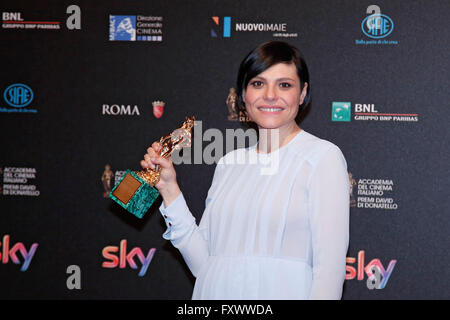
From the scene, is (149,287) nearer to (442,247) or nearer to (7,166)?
(7,166)

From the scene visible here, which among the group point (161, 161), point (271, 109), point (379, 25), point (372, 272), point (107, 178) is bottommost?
point (372, 272)

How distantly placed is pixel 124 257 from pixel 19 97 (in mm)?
1156

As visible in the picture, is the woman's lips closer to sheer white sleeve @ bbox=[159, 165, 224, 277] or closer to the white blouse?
the white blouse

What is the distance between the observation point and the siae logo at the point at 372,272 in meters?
2.69

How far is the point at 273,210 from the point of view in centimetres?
155

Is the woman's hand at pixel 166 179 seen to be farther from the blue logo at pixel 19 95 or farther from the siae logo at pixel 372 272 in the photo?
the blue logo at pixel 19 95

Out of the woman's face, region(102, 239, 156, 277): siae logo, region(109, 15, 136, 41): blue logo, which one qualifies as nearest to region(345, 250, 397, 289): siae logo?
region(102, 239, 156, 277): siae logo

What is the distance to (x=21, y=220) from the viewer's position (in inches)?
116

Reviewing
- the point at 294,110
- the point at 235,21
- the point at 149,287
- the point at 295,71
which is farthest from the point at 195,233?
the point at 235,21

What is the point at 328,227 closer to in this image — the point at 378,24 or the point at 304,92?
the point at 304,92

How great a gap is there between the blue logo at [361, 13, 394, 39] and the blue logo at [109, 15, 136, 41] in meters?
1.34

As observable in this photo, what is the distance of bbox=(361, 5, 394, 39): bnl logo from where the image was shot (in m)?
2.67

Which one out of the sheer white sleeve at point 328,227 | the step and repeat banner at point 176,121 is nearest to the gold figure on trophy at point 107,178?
the step and repeat banner at point 176,121

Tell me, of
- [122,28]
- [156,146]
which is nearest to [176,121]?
[122,28]
